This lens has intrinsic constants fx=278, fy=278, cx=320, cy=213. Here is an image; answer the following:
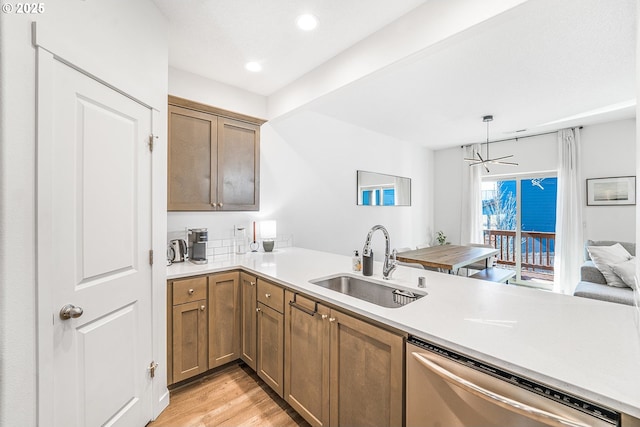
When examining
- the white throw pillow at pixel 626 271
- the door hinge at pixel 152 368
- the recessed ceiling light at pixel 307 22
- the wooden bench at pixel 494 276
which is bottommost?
the door hinge at pixel 152 368

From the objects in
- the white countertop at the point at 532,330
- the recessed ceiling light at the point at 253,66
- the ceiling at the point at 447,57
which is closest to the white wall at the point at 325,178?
the ceiling at the point at 447,57

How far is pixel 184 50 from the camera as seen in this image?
2.30m

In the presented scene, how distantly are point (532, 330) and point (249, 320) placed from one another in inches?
73.0

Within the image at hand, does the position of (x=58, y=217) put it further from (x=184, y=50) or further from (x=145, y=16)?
(x=184, y=50)

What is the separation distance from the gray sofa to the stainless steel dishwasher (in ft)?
9.34

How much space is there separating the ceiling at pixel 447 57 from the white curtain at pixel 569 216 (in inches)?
25.5

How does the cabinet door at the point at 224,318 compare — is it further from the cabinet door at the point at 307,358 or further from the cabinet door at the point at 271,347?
the cabinet door at the point at 307,358

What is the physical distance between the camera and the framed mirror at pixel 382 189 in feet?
14.4

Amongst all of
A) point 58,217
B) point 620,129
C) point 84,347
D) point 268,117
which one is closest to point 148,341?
point 84,347

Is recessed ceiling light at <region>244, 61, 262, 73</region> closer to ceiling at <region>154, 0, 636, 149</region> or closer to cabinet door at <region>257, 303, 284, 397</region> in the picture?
ceiling at <region>154, 0, 636, 149</region>

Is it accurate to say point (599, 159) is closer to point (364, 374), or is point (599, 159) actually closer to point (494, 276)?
point (494, 276)

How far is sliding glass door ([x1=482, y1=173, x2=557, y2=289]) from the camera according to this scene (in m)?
4.88

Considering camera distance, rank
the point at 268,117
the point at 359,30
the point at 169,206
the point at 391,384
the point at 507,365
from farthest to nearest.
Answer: the point at 268,117 < the point at 169,206 < the point at 359,30 < the point at 391,384 < the point at 507,365

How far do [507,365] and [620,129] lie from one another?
5.17 m
